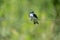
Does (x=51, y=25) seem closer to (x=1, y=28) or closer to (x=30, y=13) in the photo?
(x=30, y=13)

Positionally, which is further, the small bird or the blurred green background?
the blurred green background

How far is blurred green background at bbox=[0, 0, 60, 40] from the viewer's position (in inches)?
191

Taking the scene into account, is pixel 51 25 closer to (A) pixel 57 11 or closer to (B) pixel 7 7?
(A) pixel 57 11

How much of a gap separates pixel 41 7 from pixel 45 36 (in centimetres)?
46

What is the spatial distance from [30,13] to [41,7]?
29 centimetres

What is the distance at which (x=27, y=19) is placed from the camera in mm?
4902

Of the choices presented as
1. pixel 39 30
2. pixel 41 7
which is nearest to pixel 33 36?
pixel 39 30

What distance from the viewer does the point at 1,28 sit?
486cm

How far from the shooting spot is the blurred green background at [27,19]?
4.86m

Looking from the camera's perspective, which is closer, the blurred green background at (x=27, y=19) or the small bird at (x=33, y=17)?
the small bird at (x=33, y=17)

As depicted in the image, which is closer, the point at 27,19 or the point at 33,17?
the point at 33,17

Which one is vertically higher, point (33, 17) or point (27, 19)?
point (27, 19)

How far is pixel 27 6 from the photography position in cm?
491

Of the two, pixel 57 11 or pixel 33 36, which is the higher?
pixel 57 11
